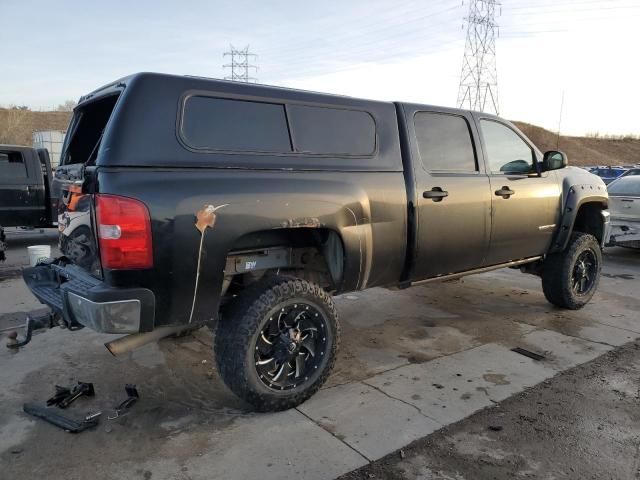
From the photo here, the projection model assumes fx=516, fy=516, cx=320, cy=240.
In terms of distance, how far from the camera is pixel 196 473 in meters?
2.75

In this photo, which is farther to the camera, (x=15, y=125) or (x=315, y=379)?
(x=15, y=125)

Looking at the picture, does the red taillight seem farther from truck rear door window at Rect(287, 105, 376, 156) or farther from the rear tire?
the rear tire

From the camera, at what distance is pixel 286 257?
3.69 meters

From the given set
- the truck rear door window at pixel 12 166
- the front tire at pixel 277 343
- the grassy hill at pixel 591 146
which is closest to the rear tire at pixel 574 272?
the front tire at pixel 277 343

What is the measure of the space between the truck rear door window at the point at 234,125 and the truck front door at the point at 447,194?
1.26m

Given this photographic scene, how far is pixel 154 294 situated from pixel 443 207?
2467 mm

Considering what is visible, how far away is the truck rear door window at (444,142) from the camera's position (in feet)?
14.2

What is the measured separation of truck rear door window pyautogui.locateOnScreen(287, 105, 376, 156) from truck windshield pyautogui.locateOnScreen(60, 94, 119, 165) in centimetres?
159

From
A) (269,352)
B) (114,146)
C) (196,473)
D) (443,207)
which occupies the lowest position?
(196,473)

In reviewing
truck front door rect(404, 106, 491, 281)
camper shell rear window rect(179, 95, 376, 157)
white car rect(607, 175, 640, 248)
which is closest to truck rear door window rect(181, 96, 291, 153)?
camper shell rear window rect(179, 95, 376, 157)

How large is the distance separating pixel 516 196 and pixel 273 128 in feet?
8.80

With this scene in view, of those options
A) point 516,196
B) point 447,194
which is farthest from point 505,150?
point 447,194

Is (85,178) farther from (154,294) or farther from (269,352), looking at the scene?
(269,352)

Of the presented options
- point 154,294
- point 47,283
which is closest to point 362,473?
point 154,294
